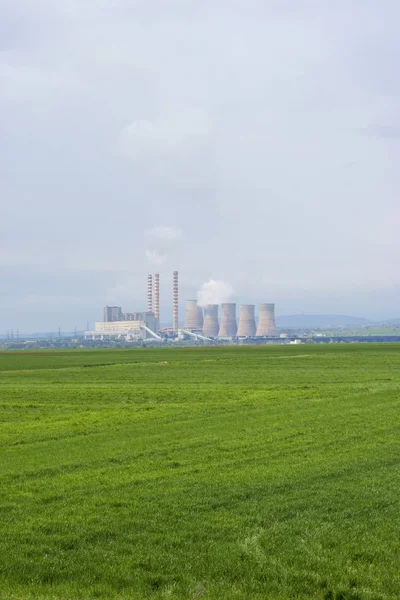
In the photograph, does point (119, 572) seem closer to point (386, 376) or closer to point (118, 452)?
point (118, 452)

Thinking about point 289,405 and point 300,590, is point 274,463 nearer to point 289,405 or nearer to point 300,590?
point 300,590

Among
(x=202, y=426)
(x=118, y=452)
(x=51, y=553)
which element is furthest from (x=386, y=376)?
(x=51, y=553)

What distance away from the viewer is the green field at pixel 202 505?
32.1 ft

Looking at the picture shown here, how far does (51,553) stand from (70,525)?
1252 mm

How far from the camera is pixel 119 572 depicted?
393 inches

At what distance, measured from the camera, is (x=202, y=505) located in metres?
13.4

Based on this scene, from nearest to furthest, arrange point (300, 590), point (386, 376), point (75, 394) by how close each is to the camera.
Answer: point (300, 590) < point (75, 394) < point (386, 376)

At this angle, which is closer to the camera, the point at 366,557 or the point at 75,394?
the point at 366,557

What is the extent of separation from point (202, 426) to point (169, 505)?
11397 mm

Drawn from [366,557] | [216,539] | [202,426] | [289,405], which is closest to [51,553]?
[216,539]

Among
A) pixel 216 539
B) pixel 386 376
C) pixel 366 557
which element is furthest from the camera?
pixel 386 376

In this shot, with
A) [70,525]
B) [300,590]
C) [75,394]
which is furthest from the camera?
[75,394]

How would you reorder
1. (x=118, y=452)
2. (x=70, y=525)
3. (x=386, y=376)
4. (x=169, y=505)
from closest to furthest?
1. (x=70, y=525)
2. (x=169, y=505)
3. (x=118, y=452)
4. (x=386, y=376)

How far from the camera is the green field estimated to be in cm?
980
